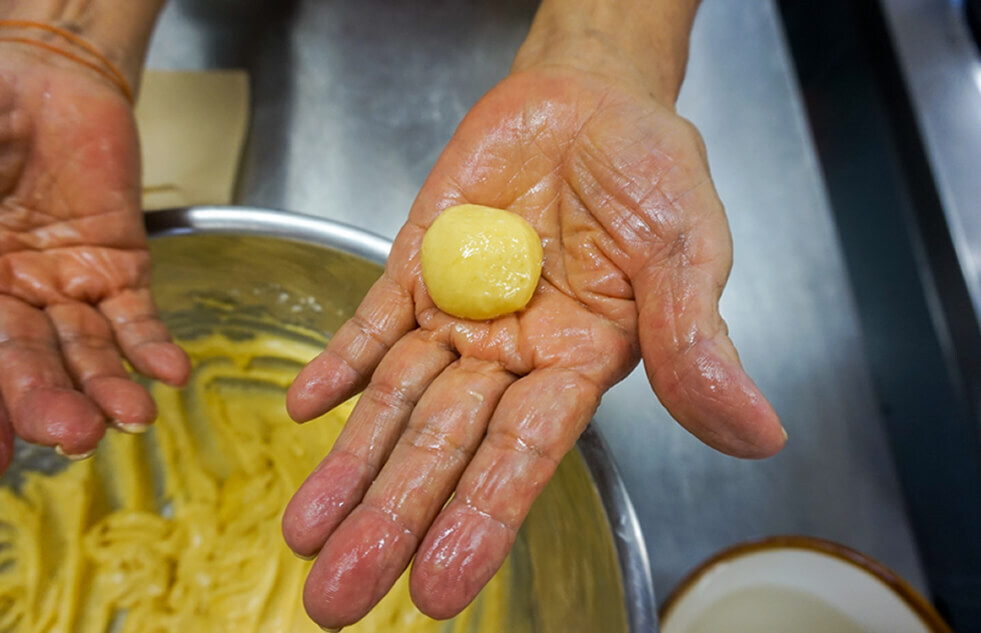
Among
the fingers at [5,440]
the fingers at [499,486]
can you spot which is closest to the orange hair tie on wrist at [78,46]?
the fingers at [5,440]

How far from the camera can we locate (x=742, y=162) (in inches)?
79.2

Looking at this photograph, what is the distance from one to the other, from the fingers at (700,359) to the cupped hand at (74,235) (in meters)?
0.94

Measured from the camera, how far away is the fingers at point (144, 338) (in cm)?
125

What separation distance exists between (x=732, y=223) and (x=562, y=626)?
4.34 feet

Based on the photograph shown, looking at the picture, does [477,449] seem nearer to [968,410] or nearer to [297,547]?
[297,547]

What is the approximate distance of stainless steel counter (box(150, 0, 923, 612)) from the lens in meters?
1.63

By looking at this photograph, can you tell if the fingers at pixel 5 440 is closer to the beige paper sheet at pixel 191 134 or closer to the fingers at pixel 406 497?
the fingers at pixel 406 497

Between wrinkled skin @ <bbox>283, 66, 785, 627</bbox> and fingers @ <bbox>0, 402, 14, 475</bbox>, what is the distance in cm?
51

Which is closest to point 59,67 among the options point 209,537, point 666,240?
point 209,537

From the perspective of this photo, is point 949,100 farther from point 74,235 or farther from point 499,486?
point 74,235

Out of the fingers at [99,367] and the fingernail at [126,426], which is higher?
the fingers at [99,367]

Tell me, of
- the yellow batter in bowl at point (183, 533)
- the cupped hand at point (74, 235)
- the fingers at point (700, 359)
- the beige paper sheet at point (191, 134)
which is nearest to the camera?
the fingers at point (700, 359)

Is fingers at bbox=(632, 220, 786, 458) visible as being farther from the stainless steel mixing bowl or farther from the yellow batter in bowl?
the yellow batter in bowl

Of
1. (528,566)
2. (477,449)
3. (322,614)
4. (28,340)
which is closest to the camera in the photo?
(322,614)
